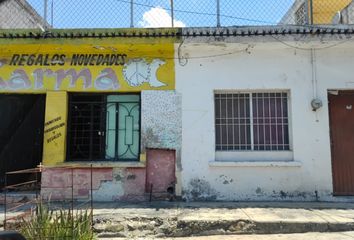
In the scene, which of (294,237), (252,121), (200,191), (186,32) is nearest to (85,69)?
(186,32)

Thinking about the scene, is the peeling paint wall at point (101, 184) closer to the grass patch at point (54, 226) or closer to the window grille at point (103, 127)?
the window grille at point (103, 127)

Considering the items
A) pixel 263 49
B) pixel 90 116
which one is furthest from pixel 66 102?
pixel 263 49

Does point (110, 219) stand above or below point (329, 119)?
below

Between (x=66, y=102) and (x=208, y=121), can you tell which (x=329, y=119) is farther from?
(x=66, y=102)

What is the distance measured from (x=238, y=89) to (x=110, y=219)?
4.35 metres

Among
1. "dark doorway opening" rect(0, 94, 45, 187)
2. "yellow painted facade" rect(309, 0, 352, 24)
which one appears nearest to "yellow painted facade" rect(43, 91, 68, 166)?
"dark doorway opening" rect(0, 94, 45, 187)

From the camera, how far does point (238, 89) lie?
9641 mm

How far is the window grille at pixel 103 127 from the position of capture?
388 inches

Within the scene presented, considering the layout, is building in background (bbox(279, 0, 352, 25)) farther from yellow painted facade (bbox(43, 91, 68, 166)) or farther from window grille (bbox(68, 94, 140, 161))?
yellow painted facade (bbox(43, 91, 68, 166))

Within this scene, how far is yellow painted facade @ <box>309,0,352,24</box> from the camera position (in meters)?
11.3

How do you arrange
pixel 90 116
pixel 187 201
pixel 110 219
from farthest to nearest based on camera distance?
1. pixel 90 116
2. pixel 187 201
3. pixel 110 219

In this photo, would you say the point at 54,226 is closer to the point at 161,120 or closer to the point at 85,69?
the point at 161,120

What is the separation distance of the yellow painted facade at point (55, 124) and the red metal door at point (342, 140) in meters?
6.47

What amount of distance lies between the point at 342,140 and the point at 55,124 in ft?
22.8
